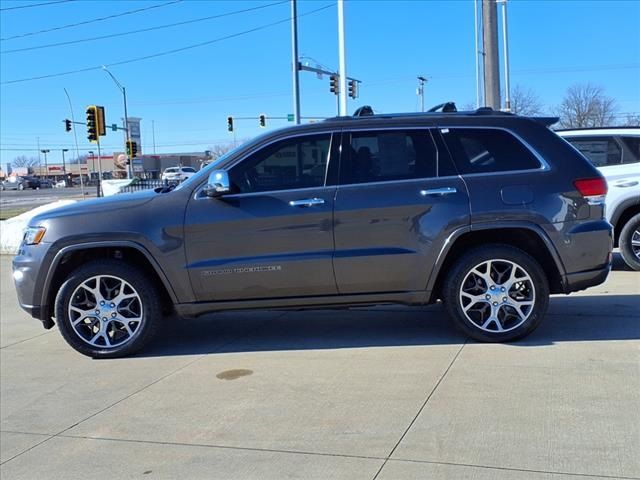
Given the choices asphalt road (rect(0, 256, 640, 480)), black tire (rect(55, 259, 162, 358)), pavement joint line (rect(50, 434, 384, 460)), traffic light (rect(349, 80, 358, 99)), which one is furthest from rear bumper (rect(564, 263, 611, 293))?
traffic light (rect(349, 80, 358, 99))

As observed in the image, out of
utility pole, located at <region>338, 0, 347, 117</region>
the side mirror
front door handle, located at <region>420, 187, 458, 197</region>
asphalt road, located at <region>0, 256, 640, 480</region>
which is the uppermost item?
utility pole, located at <region>338, 0, 347, 117</region>

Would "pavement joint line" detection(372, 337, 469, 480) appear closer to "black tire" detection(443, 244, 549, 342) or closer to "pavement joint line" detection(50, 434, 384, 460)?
"pavement joint line" detection(50, 434, 384, 460)

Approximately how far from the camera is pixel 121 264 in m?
5.61

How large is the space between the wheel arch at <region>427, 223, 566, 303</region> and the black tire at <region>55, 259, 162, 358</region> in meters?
2.39

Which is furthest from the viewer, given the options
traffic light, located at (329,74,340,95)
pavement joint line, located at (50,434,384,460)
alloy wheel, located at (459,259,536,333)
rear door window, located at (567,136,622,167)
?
traffic light, located at (329,74,340,95)

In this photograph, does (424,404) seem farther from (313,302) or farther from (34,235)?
(34,235)

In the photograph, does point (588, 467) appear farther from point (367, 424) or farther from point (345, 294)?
point (345, 294)

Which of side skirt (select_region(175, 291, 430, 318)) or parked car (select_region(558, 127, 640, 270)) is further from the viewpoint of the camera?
parked car (select_region(558, 127, 640, 270))

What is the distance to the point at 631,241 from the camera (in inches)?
336

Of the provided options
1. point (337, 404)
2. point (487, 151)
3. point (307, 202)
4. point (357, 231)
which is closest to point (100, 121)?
point (307, 202)

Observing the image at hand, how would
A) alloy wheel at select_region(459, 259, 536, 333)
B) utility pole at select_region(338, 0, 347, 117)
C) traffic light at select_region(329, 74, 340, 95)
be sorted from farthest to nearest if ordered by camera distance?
traffic light at select_region(329, 74, 340, 95), utility pole at select_region(338, 0, 347, 117), alloy wheel at select_region(459, 259, 536, 333)

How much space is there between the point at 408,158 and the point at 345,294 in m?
1.25

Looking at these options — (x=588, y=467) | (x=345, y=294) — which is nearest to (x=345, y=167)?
(x=345, y=294)

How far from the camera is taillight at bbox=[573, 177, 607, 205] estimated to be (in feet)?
17.6
